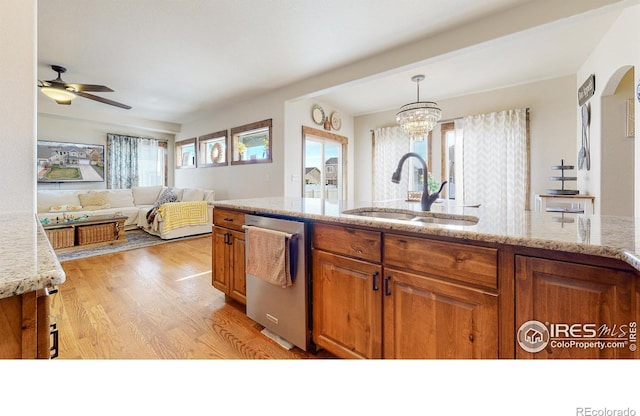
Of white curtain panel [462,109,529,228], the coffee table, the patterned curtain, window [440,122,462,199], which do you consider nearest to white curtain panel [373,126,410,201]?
window [440,122,462,199]

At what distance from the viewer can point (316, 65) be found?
11.8 feet

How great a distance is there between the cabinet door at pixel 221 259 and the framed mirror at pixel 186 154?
5.06 m

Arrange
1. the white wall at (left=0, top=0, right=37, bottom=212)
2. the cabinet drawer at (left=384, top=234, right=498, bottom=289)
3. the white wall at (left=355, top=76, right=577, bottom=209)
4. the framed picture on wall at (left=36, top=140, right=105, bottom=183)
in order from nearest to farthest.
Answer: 1. the cabinet drawer at (left=384, top=234, right=498, bottom=289)
2. the white wall at (left=0, top=0, right=37, bottom=212)
3. the white wall at (left=355, top=76, right=577, bottom=209)
4. the framed picture on wall at (left=36, top=140, right=105, bottom=183)

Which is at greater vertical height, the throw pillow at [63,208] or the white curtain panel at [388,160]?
the white curtain panel at [388,160]

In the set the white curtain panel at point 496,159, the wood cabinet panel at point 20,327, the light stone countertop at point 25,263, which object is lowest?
the wood cabinet panel at point 20,327

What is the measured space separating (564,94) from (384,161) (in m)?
2.88

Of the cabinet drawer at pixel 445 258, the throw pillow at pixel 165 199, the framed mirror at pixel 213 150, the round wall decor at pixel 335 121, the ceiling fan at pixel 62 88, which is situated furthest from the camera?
the framed mirror at pixel 213 150

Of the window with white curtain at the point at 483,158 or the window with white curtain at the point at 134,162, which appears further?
the window with white curtain at the point at 134,162

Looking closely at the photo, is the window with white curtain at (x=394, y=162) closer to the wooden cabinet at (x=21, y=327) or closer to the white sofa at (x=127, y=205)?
the white sofa at (x=127, y=205)

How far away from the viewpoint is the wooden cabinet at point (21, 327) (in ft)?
1.58

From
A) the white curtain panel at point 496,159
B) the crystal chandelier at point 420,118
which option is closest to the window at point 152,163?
the crystal chandelier at point 420,118

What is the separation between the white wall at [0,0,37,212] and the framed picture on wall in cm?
579

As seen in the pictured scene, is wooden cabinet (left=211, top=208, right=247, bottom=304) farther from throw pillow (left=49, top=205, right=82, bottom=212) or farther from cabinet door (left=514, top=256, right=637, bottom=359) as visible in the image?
throw pillow (left=49, top=205, right=82, bottom=212)

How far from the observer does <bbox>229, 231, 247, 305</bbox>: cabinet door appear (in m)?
2.04
